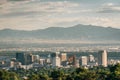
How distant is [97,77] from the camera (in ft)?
160

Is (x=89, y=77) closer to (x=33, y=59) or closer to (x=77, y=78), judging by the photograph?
(x=77, y=78)

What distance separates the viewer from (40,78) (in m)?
49.3

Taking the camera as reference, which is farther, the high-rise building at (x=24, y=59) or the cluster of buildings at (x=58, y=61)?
the high-rise building at (x=24, y=59)

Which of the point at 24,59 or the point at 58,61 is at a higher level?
the point at 24,59

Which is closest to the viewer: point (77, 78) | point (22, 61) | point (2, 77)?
point (77, 78)

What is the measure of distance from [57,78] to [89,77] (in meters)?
2.72

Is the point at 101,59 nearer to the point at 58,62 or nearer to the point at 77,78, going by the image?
the point at 58,62

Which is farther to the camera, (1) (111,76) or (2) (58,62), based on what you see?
(2) (58,62)

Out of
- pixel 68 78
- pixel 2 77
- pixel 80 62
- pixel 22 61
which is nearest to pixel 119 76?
pixel 68 78

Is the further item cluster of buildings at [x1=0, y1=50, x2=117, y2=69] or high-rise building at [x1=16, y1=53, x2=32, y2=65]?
high-rise building at [x1=16, y1=53, x2=32, y2=65]

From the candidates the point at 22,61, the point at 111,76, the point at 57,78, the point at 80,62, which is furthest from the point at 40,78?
the point at 22,61

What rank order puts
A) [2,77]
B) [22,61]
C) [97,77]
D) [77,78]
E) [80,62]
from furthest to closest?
1. [22,61]
2. [80,62]
3. [2,77]
4. [97,77]
5. [77,78]

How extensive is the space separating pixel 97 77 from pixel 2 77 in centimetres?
1152

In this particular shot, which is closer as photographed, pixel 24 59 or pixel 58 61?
pixel 58 61
